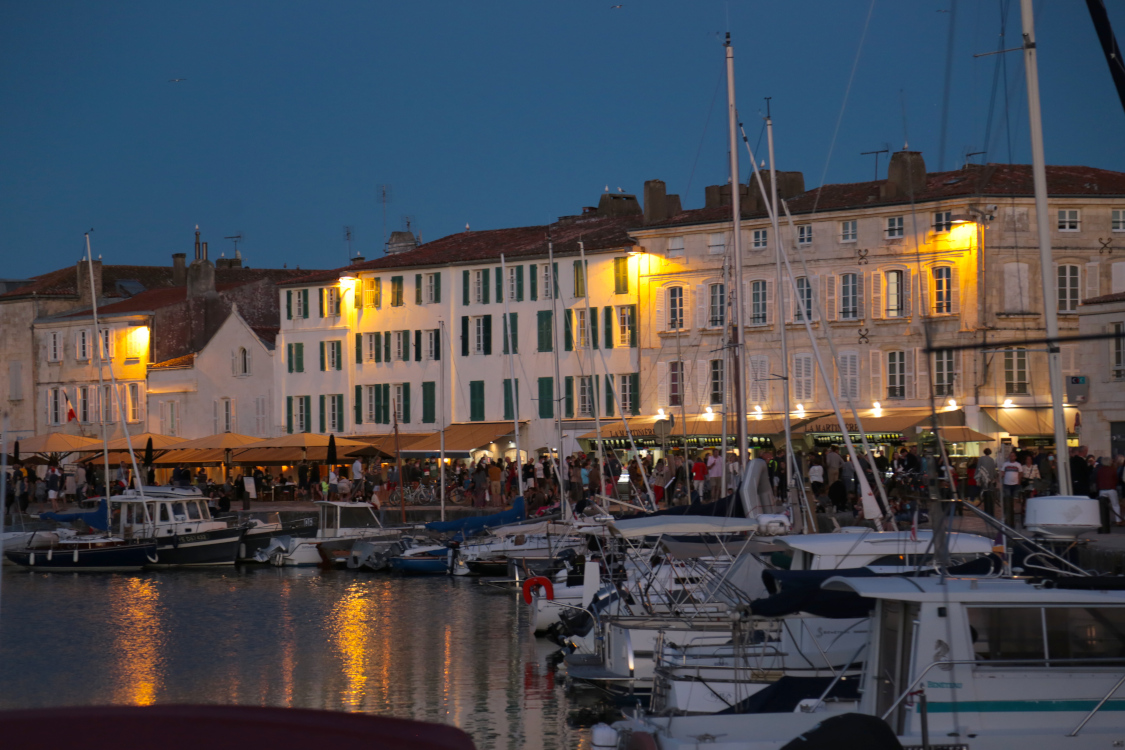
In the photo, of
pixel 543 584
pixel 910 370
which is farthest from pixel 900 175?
pixel 543 584

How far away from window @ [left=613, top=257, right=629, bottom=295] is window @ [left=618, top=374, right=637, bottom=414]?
125 inches

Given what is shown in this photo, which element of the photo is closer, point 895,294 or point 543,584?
point 543,584

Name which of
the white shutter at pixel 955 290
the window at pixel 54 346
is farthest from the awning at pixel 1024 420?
the window at pixel 54 346

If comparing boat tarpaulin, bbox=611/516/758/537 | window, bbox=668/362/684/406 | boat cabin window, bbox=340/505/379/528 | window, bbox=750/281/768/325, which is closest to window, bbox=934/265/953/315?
window, bbox=750/281/768/325

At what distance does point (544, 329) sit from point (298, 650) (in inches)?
1219

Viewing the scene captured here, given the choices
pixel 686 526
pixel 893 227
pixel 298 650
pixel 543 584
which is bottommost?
pixel 298 650

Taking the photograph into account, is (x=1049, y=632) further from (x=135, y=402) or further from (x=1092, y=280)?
(x=135, y=402)

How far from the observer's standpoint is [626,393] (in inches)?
1984

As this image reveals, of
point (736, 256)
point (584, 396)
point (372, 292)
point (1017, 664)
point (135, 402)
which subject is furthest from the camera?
point (135, 402)

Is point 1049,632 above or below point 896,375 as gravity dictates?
below

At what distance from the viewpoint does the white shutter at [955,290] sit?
43438 mm

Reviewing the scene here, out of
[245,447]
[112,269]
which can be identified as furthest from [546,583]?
[112,269]

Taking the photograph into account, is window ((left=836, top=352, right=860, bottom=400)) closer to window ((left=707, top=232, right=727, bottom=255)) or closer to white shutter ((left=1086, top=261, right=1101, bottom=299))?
window ((left=707, top=232, right=727, bottom=255))

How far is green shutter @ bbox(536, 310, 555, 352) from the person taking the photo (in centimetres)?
5272
